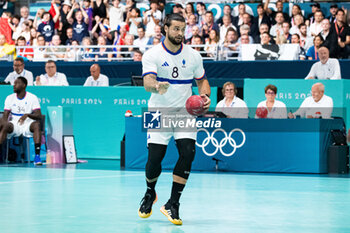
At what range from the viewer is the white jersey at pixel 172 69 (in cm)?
777

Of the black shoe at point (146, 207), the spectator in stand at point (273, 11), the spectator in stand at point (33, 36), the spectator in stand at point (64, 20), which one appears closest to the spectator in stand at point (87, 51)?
the spectator in stand at point (64, 20)

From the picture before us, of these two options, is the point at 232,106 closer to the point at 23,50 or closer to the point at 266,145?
the point at 266,145

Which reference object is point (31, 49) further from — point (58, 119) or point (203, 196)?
point (203, 196)

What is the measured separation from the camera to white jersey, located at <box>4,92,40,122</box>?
50.5 feet

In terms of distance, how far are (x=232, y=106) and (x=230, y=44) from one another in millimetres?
5466

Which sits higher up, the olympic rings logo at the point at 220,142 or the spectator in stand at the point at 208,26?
the spectator in stand at the point at 208,26

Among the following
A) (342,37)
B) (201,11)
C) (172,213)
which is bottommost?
(172,213)

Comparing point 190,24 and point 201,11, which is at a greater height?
point 201,11

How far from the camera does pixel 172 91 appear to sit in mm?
7844

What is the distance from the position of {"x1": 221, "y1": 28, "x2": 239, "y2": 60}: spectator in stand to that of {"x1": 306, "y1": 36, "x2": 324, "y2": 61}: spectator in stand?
1.98 m

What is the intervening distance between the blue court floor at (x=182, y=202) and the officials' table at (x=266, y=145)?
532 millimetres

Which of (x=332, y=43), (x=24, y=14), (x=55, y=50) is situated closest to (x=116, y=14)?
(x=55, y=50)

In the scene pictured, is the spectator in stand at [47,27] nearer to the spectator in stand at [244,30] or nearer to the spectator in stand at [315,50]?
the spectator in stand at [244,30]

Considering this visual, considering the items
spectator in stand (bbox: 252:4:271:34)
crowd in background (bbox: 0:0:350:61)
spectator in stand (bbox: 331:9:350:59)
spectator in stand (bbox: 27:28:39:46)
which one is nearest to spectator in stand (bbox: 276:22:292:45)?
crowd in background (bbox: 0:0:350:61)
